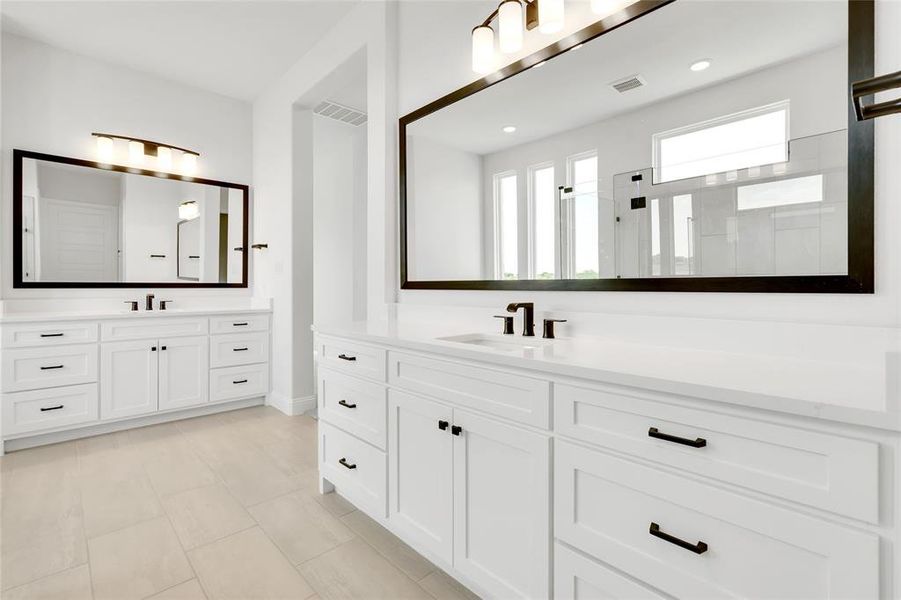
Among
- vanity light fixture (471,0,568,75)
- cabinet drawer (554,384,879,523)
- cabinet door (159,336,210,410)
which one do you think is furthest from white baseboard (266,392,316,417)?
cabinet drawer (554,384,879,523)

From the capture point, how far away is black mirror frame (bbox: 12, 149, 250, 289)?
2.90m

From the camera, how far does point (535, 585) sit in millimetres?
1130

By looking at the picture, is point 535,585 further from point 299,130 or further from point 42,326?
point 299,130

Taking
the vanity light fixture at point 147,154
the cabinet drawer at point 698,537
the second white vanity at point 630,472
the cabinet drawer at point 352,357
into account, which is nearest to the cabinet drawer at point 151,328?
the vanity light fixture at point 147,154

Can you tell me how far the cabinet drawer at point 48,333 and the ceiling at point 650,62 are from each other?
285 centimetres

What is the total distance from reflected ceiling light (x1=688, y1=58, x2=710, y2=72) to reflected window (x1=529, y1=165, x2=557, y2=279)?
562 millimetres

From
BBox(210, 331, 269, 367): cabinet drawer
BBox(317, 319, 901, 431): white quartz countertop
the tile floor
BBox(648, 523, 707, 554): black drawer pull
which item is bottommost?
the tile floor

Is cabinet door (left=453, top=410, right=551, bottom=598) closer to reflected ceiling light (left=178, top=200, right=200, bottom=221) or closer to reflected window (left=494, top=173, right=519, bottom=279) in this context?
reflected window (left=494, top=173, right=519, bottom=279)

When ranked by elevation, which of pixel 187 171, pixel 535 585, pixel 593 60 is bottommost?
Result: pixel 535 585

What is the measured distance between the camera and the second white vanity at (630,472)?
2.31 feet

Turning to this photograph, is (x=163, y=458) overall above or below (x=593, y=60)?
below

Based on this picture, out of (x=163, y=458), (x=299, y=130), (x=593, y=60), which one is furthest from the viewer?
(x=299, y=130)

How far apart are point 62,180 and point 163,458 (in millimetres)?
2248

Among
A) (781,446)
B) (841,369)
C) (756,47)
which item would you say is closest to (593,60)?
(756,47)
